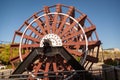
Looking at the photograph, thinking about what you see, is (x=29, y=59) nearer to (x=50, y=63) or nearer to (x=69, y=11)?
(x=50, y=63)

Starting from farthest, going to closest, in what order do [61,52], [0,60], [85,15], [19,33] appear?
[0,60] → [19,33] → [85,15] → [61,52]

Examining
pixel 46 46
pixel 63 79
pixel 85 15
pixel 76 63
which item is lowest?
pixel 63 79

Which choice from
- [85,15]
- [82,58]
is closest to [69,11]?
[85,15]

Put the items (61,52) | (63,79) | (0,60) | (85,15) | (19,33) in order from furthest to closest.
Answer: (0,60) < (19,33) < (85,15) < (63,79) < (61,52)

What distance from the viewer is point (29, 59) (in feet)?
35.1

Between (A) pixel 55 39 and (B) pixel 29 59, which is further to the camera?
(A) pixel 55 39

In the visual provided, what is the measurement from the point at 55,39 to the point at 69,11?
7.54 feet

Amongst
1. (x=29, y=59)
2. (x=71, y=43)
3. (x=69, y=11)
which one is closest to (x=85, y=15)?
(x=69, y=11)

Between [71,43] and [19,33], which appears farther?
[19,33]

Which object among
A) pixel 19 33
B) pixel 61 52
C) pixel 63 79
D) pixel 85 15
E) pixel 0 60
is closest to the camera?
pixel 61 52

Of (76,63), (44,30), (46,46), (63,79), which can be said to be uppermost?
(44,30)

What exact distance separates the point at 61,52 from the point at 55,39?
1.56 metres

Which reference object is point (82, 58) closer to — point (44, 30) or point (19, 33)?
point (44, 30)

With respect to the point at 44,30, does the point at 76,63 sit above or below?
below
